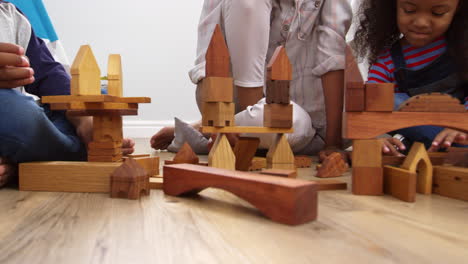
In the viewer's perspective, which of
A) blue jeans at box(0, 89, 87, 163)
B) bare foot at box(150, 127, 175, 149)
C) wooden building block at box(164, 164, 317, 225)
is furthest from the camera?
bare foot at box(150, 127, 175, 149)

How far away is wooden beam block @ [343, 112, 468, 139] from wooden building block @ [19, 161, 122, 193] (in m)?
0.48

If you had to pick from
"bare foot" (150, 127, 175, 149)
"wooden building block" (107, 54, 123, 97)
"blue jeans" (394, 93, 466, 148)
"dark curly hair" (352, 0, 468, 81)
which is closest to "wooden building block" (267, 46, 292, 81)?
"wooden building block" (107, 54, 123, 97)

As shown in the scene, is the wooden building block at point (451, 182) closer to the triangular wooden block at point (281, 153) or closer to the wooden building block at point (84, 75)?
the triangular wooden block at point (281, 153)

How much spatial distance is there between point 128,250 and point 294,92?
1181 millimetres

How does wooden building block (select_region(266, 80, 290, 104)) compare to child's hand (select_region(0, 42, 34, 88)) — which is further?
wooden building block (select_region(266, 80, 290, 104))

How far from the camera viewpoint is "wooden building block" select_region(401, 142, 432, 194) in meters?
0.76

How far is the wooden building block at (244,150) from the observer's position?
3.48 feet

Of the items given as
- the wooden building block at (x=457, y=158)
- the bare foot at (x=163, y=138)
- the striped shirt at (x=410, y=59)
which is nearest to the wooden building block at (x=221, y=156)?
the wooden building block at (x=457, y=158)

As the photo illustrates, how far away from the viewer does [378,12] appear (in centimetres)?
141

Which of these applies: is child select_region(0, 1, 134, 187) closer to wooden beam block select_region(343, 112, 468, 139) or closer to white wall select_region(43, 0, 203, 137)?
wooden beam block select_region(343, 112, 468, 139)

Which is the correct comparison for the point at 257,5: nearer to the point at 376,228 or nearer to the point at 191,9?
the point at 376,228

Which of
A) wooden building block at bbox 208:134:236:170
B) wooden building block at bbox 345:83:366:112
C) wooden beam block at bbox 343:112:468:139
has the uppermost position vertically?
wooden building block at bbox 345:83:366:112

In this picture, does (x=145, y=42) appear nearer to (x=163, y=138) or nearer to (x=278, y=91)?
(x=163, y=138)

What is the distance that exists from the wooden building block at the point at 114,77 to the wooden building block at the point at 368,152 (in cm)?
53
